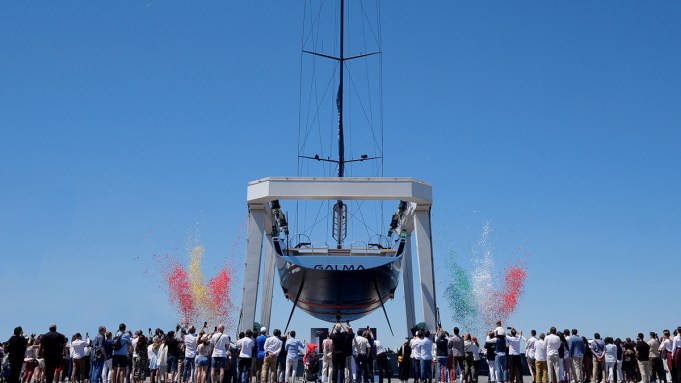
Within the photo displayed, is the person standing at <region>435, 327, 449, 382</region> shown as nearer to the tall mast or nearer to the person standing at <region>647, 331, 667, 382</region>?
the person standing at <region>647, 331, 667, 382</region>

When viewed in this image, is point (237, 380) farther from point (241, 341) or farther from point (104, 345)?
point (104, 345)

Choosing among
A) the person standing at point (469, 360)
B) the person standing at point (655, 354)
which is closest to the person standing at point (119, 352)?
the person standing at point (469, 360)

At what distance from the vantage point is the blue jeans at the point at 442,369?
67.6 feet

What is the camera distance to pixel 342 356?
18375 millimetres

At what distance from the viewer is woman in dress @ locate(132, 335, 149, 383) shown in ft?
62.5

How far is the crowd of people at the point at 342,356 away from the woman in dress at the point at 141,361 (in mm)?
26

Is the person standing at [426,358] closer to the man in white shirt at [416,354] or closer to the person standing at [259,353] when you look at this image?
the man in white shirt at [416,354]

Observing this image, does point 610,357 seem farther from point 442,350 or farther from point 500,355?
point 442,350

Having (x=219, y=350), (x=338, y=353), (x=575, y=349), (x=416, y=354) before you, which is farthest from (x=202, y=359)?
(x=575, y=349)

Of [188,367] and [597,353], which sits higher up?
[597,353]

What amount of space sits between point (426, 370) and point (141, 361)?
305 inches

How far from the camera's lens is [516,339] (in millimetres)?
19844

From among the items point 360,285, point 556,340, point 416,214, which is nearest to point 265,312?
point 360,285

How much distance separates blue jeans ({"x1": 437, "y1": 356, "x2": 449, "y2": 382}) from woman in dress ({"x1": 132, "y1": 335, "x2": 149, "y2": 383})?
26.7ft
